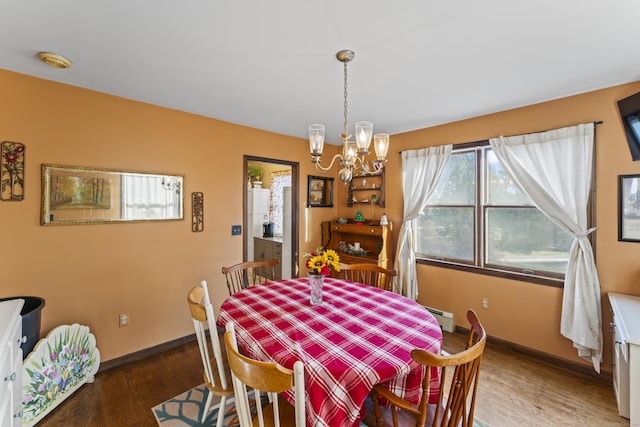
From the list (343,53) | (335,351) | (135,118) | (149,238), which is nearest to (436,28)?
(343,53)

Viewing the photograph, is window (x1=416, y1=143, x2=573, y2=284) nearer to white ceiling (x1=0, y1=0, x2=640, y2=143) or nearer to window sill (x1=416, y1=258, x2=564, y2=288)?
window sill (x1=416, y1=258, x2=564, y2=288)

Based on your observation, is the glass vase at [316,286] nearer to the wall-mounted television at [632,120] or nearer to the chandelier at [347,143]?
the chandelier at [347,143]

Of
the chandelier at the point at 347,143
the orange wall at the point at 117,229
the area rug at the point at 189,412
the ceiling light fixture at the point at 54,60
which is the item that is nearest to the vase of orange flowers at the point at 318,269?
the chandelier at the point at 347,143

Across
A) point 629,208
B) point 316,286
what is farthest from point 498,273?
point 316,286

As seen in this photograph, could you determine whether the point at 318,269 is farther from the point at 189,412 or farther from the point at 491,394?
the point at 491,394

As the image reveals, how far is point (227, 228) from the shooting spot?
331 centimetres

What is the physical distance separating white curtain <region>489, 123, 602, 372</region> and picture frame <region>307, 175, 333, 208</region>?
8.41 ft

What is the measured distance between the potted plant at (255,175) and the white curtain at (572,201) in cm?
449

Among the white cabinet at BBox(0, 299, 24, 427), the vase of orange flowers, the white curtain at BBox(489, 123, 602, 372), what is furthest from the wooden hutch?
the white cabinet at BBox(0, 299, 24, 427)

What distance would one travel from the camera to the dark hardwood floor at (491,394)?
192 centimetres

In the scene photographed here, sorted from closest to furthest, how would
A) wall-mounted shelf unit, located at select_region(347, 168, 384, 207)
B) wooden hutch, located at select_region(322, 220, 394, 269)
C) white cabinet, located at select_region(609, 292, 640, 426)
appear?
white cabinet, located at select_region(609, 292, 640, 426), wooden hutch, located at select_region(322, 220, 394, 269), wall-mounted shelf unit, located at select_region(347, 168, 384, 207)

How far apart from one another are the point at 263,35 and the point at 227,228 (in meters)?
2.23

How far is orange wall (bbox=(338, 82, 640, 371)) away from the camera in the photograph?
2312 millimetres

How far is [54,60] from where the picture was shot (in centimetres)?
188
